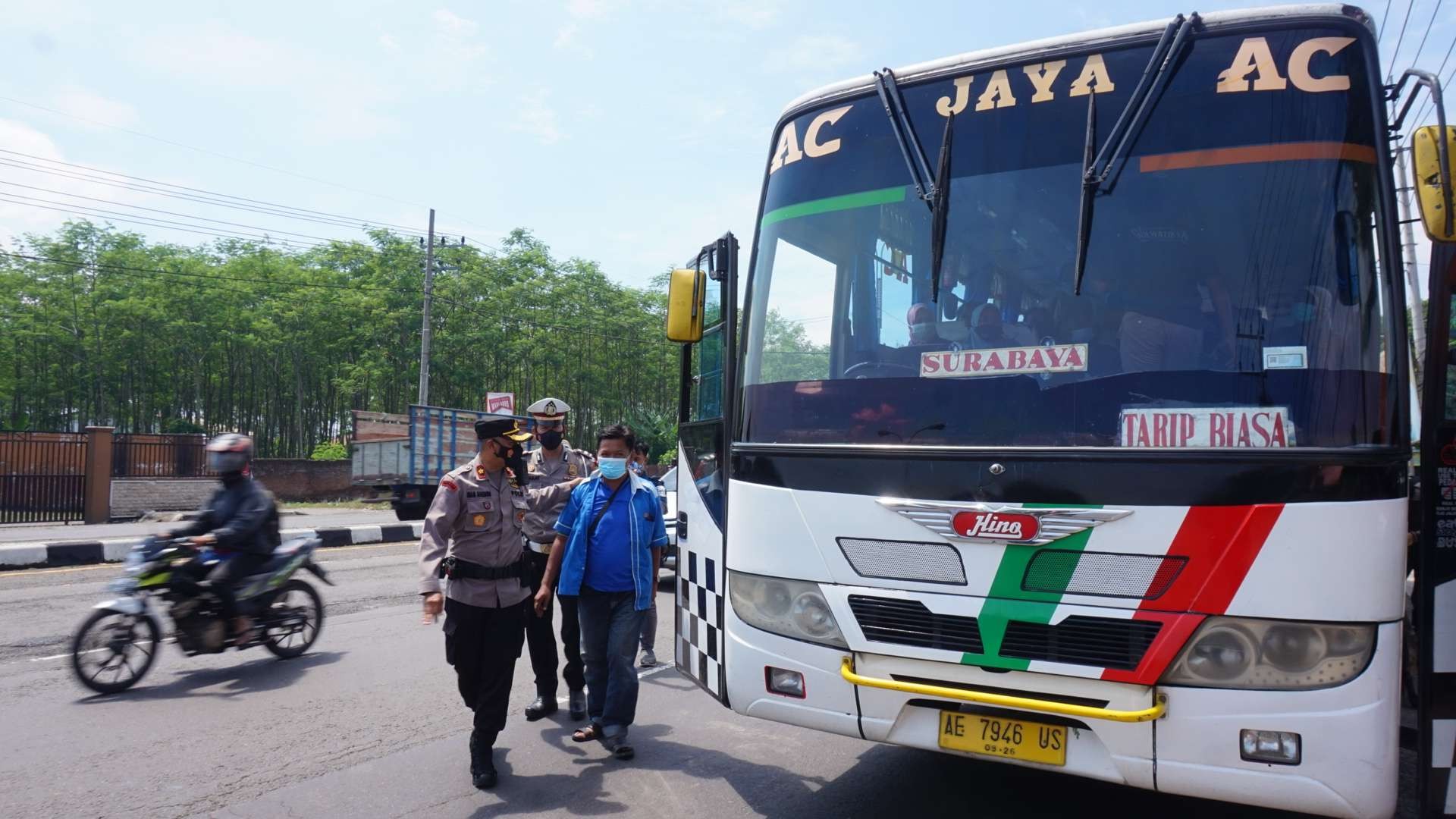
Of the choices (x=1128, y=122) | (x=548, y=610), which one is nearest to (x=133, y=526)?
(x=548, y=610)

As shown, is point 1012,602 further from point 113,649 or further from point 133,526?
point 133,526

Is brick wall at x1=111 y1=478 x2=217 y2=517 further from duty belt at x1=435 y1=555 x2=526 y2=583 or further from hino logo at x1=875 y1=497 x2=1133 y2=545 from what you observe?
hino logo at x1=875 y1=497 x2=1133 y2=545

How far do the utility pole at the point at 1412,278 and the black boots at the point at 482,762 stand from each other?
13.3ft

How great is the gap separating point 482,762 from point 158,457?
2647 centimetres

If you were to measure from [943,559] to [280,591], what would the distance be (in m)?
5.55

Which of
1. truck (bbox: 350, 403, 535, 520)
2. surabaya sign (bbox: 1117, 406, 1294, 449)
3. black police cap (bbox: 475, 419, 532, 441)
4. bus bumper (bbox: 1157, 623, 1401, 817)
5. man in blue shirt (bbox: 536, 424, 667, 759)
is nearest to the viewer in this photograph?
bus bumper (bbox: 1157, 623, 1401, 817)

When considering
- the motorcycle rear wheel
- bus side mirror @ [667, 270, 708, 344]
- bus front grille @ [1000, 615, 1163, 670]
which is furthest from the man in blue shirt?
the motorcycle rear wheel

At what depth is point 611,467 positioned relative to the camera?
518 centimetres

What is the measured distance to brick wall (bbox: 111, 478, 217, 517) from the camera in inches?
960

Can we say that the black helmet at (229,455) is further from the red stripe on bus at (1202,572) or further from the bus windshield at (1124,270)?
the red stripe on bus at (1202,572)

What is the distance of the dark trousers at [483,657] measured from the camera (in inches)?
185

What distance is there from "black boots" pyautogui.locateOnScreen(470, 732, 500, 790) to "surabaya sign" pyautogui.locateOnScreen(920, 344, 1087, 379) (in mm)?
2675

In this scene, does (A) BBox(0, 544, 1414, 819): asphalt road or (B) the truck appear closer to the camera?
(A) BBox(0, 544, 1414, 819): asphalt road

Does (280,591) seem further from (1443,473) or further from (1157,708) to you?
(1443,473)
